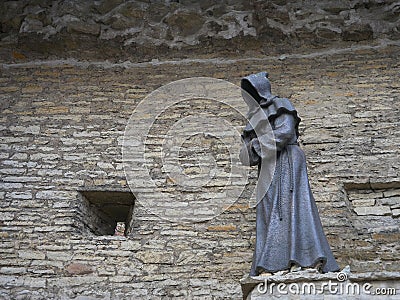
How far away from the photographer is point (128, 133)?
568 cm

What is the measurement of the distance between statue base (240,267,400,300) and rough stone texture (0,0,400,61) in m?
3.39

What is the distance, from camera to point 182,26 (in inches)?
255

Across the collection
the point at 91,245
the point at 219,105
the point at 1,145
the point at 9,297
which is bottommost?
the point at 9,297

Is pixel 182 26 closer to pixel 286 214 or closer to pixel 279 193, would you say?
pixel 279 193

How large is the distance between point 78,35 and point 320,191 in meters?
2.87

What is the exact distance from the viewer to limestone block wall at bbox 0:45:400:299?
4691 millimetres

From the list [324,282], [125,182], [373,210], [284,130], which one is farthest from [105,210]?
[324,282]

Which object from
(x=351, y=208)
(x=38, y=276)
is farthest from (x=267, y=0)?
(x=38, y=276)

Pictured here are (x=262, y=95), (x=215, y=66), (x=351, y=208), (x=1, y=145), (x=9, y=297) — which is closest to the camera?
(x=262, y=95)

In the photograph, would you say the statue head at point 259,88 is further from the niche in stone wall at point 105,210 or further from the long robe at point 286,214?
the niche in stone wall at point 105,210

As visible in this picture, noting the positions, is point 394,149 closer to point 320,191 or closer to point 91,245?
point 320,191

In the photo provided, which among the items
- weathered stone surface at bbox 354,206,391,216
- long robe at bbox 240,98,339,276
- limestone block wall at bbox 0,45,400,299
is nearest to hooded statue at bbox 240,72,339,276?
long robe at bbox 240,98,339,276

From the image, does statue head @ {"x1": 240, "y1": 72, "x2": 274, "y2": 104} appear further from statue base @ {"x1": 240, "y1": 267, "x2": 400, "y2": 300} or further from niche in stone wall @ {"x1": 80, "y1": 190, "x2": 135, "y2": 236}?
niche in stone wall @ {"x1": 80, "y1": 190, "x2": 135, "y2": 236}

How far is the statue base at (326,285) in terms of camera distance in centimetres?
322
